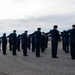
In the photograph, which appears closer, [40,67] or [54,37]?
[40,67]

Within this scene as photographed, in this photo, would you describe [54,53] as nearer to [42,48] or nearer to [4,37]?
[42,48]

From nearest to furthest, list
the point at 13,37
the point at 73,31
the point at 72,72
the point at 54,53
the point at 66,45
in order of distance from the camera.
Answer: the point at 72,72 → the point at 73,31 → the point at 54,53 → the point at 66,45 → the point at 13,37

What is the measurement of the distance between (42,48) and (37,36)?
19.0 ft

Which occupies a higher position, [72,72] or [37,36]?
[37,36]

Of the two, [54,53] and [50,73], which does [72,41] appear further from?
[50,73]

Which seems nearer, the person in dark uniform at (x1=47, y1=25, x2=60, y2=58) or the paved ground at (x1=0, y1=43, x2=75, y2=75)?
the paved ground at (x1=0, y1=43, x2=75, y2=75)

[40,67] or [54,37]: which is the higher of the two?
[54,37]

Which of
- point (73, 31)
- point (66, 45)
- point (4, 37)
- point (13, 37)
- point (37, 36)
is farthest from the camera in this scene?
point (4, 37)

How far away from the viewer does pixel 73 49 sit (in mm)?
20266

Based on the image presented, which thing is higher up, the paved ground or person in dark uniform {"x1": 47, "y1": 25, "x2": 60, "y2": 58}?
person in dark uniform {"x1": 47, "y1": 25, "x2": 60, "y2": 58}

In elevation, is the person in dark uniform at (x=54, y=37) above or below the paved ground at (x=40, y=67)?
above

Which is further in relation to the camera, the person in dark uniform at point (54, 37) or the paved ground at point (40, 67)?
the person in dark uniform at point (54, 37)

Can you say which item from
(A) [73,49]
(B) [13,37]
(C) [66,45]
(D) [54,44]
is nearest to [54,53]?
(D) [54,44]

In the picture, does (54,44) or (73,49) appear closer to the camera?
(73,49)
